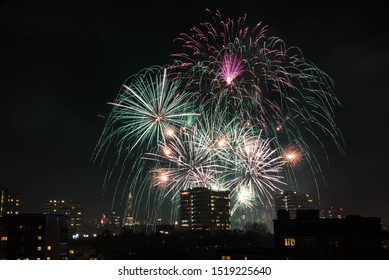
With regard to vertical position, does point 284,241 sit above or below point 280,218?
below

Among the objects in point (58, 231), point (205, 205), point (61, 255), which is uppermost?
point (205, 205)

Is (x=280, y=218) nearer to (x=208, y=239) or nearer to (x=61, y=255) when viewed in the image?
(x=61, y=255)

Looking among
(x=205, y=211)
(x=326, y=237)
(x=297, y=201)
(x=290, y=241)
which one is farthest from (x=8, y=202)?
(x=326, y=237)

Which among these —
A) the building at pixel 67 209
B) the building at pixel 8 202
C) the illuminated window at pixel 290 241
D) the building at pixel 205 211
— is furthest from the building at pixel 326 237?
the building at pixel 67 209

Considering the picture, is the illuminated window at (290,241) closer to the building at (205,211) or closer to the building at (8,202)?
the building at (205,211)

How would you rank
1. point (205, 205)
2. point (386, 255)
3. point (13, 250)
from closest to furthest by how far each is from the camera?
point (386, 255)
point (13, 250)
point (205, 205)

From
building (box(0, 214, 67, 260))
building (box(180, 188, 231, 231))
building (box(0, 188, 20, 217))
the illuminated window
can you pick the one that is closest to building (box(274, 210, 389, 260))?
the illuminated window

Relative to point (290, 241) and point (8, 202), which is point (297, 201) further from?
point (8, 202)

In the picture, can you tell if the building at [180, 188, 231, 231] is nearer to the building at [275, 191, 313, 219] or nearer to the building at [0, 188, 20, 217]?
the building at [275, 191, 313, 219]
